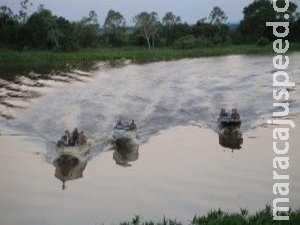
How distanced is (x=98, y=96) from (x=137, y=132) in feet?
6.84

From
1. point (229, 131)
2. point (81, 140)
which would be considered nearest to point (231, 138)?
point (229, 131)

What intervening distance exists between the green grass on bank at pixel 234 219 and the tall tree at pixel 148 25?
188 cm

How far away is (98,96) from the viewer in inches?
310

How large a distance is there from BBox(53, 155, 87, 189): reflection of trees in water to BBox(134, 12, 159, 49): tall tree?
1.36 m

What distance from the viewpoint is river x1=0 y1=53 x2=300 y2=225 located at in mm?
→ 3805

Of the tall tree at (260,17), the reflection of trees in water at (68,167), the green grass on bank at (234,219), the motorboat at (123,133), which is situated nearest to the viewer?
the green grass on bank at (234,219)

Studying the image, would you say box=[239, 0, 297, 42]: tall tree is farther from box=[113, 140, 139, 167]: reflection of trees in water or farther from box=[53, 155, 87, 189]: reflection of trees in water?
box=[53, 155, 87, 189]: reflection of trees in water

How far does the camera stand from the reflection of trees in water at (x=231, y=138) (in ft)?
17.7

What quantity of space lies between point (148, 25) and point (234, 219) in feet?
11.2

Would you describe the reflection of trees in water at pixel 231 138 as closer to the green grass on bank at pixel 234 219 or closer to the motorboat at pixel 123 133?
the motorboat at pixel 123 133

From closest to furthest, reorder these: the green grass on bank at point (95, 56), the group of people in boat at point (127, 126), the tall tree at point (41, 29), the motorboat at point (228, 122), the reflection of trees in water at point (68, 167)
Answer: the tall tree at point (41, 29)
the reflection of trees in water at point (68, 167)
the group of people in boat at point (127, 126)
the motorboat at point (228, 122)
the green grass on bank at point (95, 56)

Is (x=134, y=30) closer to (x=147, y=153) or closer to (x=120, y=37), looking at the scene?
(x=120, y=37)

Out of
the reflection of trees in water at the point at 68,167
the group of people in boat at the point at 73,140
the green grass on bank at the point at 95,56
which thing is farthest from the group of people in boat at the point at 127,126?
the green grass on bank at the point at 95,56

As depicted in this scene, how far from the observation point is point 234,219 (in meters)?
3.41
